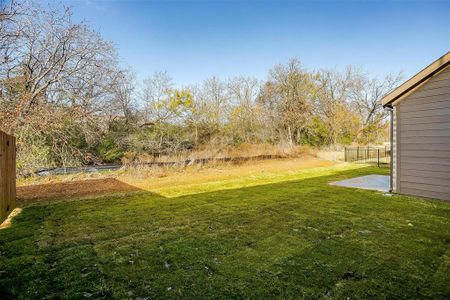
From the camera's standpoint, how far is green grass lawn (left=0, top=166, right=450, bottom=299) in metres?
2.30

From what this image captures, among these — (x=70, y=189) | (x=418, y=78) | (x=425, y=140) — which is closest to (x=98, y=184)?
(x=70, y=189)

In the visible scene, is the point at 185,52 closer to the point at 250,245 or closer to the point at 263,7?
the point at 263,7

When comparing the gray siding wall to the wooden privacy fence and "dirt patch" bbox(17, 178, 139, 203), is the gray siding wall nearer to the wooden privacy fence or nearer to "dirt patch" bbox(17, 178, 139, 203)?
"dirt patch" bbox(17, 178, 139, 203)

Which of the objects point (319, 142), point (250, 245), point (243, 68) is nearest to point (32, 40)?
point (250, 245)

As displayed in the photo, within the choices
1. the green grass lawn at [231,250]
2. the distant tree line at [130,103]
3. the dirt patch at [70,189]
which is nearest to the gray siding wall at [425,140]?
the green grass lawn at [231,250]

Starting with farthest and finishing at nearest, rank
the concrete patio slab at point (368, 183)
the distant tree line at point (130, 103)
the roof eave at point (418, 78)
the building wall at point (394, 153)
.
→ the distant tree line at point (130, 103), the concrete patio slab at point (368, 183), the building wall at point (394, 153), the roof eave at point (418, 78)

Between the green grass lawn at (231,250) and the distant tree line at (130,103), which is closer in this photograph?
the green grass lawn at (231,250)

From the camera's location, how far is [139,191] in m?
7.31

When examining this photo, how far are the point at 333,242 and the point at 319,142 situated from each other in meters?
22.1

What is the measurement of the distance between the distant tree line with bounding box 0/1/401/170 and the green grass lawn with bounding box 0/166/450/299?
11.0ft

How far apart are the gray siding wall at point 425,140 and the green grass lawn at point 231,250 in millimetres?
620

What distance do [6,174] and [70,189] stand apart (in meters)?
3.35

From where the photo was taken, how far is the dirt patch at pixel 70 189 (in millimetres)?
6613

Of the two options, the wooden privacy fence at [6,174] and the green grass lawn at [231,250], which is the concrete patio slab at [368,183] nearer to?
the green grass lawn at [231,250]
